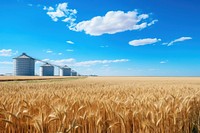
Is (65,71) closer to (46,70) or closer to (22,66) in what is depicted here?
(46,70)

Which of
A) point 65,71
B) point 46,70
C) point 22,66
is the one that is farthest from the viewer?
point 65,71

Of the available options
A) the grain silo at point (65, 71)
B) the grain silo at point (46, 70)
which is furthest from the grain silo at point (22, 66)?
the grain silo at point (65, 71)

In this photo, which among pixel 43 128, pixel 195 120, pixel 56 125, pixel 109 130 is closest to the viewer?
pixel 43 128

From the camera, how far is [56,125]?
3.08 metres

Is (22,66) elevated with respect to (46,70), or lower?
elevated

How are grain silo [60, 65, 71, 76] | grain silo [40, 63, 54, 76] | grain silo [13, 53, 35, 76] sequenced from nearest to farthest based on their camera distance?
1. grain silo [13, 53, 35, 76]
2. grain silo [40, 63, 54, 76]
3. grain silo [60, 65, 71, 76]

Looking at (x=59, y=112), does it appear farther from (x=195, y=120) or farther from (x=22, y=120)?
(x=195, y=120)

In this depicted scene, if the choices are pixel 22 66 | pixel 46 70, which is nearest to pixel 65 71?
pixel 46 70

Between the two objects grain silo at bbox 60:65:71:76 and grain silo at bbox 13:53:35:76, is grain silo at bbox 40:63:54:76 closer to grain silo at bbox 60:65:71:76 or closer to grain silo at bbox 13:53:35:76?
grain silo at bbox 13:53:35:76

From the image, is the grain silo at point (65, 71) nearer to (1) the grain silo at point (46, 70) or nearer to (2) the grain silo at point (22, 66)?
(1) the grain silo at point (46, 70)

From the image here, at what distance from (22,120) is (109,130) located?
1.25m

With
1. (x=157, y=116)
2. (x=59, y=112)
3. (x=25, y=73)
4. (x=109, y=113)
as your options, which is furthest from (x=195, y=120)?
(x=25, y=73)

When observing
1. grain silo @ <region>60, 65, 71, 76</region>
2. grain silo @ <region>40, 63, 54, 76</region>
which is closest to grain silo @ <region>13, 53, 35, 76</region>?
grain silo @ <region>40, 63, 54, 76</region>

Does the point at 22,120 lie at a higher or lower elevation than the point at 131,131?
higher
